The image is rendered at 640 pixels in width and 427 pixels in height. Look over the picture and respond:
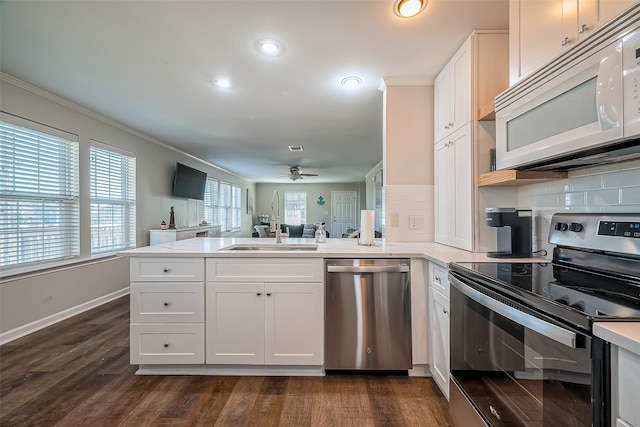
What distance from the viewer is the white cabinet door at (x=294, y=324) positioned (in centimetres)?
194

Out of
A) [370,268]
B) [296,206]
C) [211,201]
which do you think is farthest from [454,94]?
[296,206]

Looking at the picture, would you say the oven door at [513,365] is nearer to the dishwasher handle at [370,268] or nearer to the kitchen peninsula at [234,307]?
the dishwasher handle at [370,268]

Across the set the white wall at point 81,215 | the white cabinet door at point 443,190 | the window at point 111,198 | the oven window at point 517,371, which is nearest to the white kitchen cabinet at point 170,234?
the white wall at point 81,215

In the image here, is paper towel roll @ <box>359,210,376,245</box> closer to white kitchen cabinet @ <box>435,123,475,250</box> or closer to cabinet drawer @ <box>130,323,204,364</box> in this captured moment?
white kitchen cabinet @ <box>435,123,475,250</box>

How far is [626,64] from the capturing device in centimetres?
87

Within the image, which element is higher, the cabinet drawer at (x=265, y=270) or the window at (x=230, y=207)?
the window at (x=230, y=207)

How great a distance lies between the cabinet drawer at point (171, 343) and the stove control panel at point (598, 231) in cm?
218

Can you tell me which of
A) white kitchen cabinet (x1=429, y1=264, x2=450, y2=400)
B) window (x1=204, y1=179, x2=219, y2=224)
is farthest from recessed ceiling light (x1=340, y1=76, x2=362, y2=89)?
window (x1=204, y1=179, x2=219, y2=224)

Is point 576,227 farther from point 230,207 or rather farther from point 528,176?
point 230,207

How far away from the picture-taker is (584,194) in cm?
140

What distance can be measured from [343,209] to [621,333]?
10.2m

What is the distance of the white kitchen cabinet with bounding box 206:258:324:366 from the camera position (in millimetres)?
1942

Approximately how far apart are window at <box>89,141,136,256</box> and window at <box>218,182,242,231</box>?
336cm

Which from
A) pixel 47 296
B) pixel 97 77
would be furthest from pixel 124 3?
pixel 47 296
